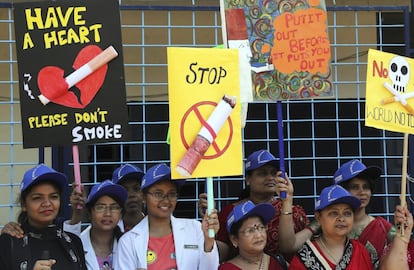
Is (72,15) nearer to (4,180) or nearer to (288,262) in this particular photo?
(288,262)

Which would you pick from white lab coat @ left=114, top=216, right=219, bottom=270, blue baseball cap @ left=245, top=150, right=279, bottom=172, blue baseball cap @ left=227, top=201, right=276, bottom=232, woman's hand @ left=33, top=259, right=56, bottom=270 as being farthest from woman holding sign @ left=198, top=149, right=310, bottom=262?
woman's hand @ left=33, top=259, right=56, bottom=270

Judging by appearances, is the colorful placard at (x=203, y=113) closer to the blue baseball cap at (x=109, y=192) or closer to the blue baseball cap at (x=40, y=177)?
the blue baseball cap at (x=109, y=192)

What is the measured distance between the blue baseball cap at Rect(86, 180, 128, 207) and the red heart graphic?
499 mm

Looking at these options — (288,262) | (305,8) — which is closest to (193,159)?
(288,262)

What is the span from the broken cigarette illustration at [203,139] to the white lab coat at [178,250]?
39 centimetres

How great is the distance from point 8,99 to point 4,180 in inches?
28.7

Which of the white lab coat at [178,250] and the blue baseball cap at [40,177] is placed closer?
the blue baseball cap at [40,177]

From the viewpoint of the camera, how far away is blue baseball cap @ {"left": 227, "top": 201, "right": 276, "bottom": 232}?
4.57m

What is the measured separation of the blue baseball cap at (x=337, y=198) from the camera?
181 inches

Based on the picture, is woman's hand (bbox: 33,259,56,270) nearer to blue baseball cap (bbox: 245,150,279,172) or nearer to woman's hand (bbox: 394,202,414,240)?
blue baseball cap (bbox: 245,150,279,172)

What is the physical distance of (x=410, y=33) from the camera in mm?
6562

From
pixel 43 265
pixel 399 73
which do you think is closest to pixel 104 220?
pixel 43 265

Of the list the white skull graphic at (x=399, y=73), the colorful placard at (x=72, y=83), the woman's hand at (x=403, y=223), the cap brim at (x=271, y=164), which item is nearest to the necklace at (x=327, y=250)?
the woman's hand at (x=403, y=223)

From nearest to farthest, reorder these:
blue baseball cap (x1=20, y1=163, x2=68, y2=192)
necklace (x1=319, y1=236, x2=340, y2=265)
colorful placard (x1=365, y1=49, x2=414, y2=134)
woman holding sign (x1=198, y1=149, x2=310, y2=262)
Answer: blue baseball cap (x1=20, y1=163, x2=68, y2=192) → necklace (x1=319, y1=236, x2=340, y2=265) → colorful placard (x1=365, y1=49, x2=414, y2=134) → woman holding sign (x1=198, y1=149, x2=310, y2=262)
